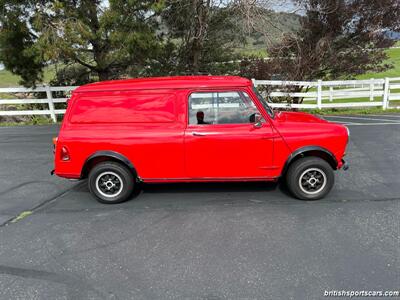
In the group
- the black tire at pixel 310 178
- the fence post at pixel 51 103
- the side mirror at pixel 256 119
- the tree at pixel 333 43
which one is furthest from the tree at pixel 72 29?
the black tire at pixel 310 178

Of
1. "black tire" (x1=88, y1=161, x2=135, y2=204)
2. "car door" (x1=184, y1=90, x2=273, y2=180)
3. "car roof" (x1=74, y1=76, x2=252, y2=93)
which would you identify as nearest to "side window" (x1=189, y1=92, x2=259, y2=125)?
"car door" (x1=184, y1=90, x2=273, y2=180)

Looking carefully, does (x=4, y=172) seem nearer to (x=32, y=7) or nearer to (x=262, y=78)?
(x=32, y=7)

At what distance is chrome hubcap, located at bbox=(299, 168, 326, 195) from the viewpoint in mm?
4176

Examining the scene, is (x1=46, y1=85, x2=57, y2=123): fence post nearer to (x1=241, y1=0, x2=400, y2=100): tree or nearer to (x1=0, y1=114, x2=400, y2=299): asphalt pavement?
(x1=0, y1=114, x2=400, y2=299): asphalt pavement

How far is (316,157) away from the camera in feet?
13.6

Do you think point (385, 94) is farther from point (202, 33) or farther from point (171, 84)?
point (171, 84)

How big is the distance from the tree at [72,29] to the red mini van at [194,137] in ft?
20.3

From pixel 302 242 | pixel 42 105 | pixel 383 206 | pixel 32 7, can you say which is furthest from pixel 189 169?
pixel 42 105

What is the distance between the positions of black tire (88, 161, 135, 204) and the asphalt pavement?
16cm

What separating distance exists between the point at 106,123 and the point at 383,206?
401cm

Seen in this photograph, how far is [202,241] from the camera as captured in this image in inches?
133

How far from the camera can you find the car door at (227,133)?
4.05 m

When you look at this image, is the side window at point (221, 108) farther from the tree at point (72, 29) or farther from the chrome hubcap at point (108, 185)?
the tree at point (72, 29)

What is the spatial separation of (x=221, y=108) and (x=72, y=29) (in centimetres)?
770
